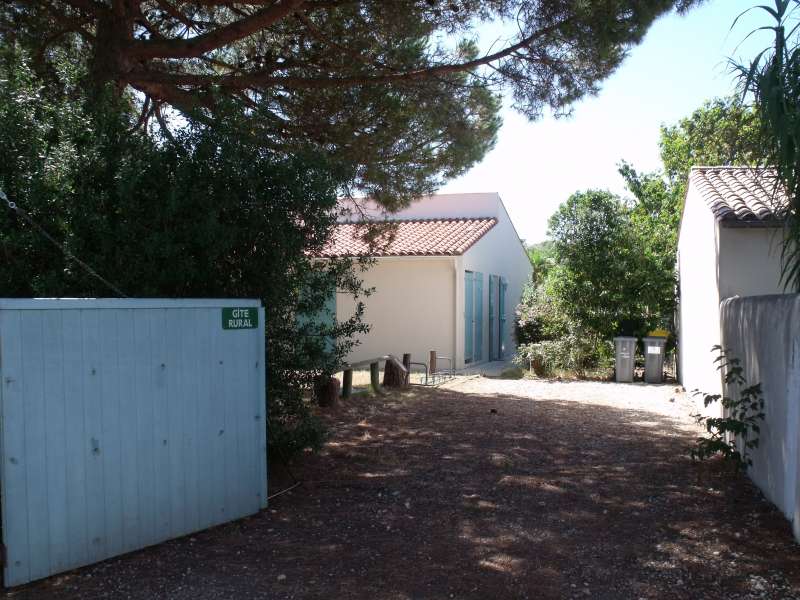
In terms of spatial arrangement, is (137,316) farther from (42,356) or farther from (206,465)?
(206,465)

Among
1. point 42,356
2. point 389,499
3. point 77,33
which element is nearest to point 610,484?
point 389,499

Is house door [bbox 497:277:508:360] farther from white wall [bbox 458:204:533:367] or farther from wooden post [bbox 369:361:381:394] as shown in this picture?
wooden post [bbox 369:361:381:394]

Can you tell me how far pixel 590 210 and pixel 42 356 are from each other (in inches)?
553

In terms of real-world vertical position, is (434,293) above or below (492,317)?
above

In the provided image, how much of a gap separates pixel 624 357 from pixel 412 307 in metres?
5.36

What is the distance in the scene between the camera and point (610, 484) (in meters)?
6.99

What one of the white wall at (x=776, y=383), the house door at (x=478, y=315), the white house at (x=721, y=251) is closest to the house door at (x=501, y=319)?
the house door at (x=478, y=315)

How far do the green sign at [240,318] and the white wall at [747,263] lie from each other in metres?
7.06

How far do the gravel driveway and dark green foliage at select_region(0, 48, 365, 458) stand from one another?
163 centimetres

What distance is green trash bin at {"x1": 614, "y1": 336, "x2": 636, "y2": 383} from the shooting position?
51.8ft

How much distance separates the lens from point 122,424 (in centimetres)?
493

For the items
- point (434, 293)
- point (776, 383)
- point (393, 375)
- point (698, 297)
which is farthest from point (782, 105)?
point (434, 293)

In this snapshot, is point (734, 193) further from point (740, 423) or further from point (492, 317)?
point (492, 317)

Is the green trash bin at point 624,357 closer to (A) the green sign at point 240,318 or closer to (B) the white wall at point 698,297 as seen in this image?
(B) the white wall at point 698,297
